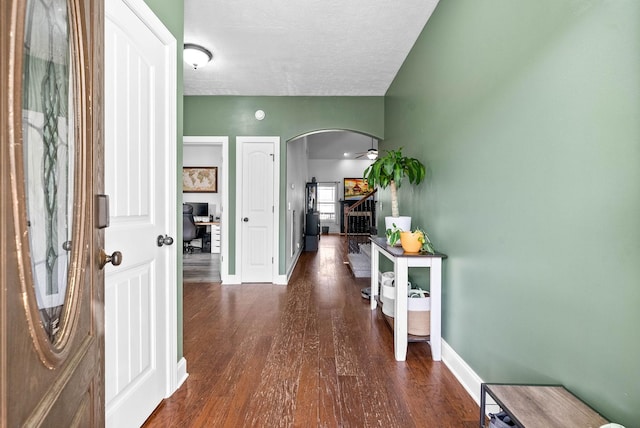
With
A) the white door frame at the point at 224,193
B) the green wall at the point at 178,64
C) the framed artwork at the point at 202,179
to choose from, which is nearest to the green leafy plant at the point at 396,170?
the green wall at the point at 178,64

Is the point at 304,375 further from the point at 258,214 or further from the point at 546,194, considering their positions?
the point at 258,214

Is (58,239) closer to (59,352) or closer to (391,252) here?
(59,352)

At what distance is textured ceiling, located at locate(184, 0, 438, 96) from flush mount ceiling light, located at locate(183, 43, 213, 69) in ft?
0.23

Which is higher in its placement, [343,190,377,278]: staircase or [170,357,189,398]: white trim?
[343,190,377,278]: staircase

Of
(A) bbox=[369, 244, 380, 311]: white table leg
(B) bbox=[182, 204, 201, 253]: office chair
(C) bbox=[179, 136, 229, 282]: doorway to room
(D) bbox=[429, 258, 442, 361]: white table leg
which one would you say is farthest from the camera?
(C) bbox=[179, 136, 229, 282]: doorway to room

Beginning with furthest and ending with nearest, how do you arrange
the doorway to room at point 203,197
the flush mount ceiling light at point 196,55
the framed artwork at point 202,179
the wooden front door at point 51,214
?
1. the framed artwork at point 202,179
2. the doorway to room at point 203,197
3. the flush mount ceiling light at point 196,55
4. the wooden front door at point 51,214

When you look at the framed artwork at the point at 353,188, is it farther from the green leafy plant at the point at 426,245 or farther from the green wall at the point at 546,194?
the green wall at the point at 546,194

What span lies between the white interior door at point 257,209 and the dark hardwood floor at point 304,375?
107 cm

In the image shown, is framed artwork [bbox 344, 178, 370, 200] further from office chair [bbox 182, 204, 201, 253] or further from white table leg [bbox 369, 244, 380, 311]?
white table leg [bbox 369, 244, 380, 311]

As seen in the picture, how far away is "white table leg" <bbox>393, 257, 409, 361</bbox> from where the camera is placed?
7.42ft

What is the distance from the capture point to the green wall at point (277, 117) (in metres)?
4.50

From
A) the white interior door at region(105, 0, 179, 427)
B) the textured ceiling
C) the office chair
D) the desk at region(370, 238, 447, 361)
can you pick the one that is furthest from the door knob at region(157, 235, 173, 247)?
the office chair

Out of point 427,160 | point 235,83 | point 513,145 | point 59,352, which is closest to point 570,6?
point 513,145

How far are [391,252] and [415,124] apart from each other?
1328 millimetres
